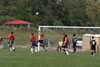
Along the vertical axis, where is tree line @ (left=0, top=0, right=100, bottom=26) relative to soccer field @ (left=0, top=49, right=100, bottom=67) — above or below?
above

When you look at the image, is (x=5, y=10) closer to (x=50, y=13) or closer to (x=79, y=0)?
(x=50, y=13)

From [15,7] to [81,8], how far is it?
17151 mm

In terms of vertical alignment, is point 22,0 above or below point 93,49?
above

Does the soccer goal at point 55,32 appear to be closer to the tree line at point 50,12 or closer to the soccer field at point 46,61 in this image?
the soccer field at point 46,61

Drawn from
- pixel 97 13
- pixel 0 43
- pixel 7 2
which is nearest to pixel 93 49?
pixel 0 43

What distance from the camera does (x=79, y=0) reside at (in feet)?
303

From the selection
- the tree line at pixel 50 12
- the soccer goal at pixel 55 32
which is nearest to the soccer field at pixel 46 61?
the soccer goal at pixel 55 32

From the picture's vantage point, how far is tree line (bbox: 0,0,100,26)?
81.2 m

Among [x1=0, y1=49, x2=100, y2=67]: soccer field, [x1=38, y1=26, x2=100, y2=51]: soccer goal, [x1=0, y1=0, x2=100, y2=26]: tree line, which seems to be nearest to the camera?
[x1=0, y1=49, x2=100, y2=67]: soccer field

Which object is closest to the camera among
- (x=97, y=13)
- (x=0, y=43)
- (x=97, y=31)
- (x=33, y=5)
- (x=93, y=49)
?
(x=93, y=49)

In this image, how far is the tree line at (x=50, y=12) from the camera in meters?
81.2

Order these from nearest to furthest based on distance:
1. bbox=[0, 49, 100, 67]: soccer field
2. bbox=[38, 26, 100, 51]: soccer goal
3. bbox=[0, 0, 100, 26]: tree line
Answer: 1. bbox=[0, 49, 100, 67]: soccer field
2. bbox=[38, 26, 100, 51]: soccer goal
3. bbox=[0, 0, 100, 26]: tree line

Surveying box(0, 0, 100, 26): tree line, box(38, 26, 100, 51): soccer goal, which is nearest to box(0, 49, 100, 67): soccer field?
box(38, 26, 100, 51): soccer goal

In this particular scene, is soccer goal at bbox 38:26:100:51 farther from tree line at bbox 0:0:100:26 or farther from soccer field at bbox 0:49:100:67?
tree line at bbox 0:0:100:26
